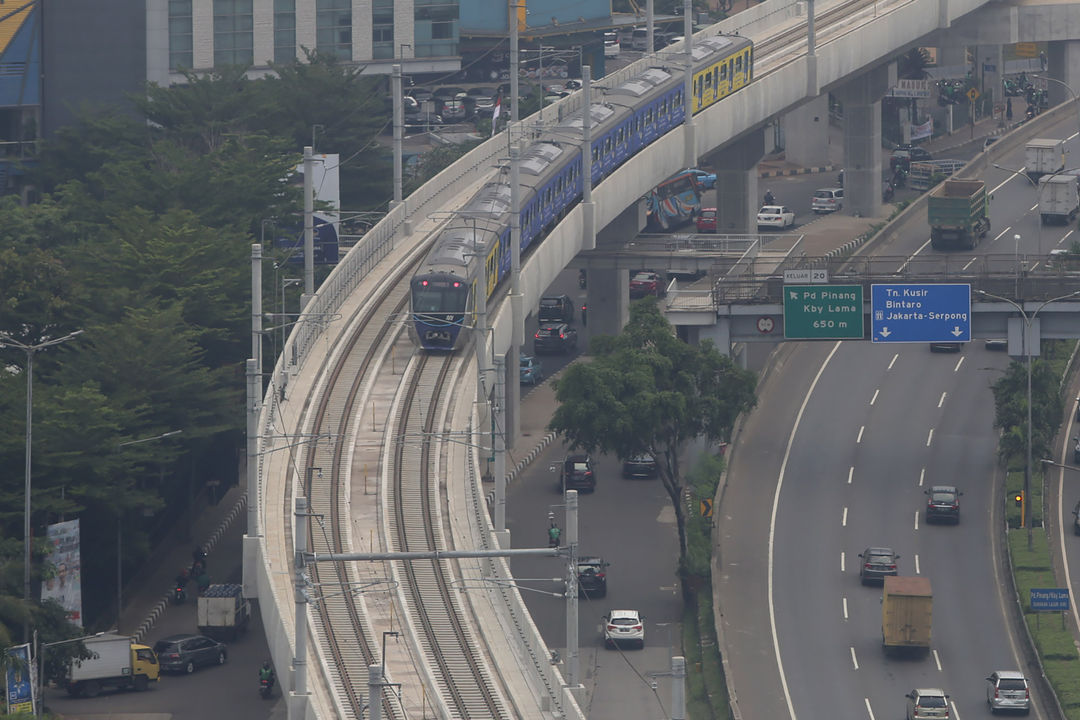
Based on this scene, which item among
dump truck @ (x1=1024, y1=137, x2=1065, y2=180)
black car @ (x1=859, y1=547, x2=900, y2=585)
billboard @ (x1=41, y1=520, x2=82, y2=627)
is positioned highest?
dump truck @ (x1=1024, y1=137, x2=1065, y2=180)

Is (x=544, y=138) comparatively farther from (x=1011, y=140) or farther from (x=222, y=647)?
(x=1011, y=140)

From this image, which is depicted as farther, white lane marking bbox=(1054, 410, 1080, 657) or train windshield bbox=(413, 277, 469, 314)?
train windshield bbox=(413, 277, 469, 314)

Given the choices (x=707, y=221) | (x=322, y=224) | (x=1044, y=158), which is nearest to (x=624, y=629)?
(x=322, y=224)

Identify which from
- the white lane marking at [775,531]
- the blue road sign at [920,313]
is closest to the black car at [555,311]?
the white lane marking at [775,531]

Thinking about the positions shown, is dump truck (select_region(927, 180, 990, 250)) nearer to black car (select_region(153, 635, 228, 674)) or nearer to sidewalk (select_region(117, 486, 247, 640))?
sidewalk (select_region(117, 486, 247, 640))

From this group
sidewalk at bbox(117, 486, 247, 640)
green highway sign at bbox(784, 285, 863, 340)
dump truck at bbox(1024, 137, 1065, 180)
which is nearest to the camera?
sidewalk at bbox(117, 486, 247, 640)

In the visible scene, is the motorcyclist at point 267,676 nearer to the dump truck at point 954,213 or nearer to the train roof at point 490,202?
the train roof at point 490,202

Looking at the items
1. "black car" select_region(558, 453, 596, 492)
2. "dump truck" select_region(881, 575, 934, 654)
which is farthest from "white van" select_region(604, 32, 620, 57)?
"dump truck" select_region(881, 575, 934, 654)

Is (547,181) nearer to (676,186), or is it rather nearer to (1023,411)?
(1023,411)
